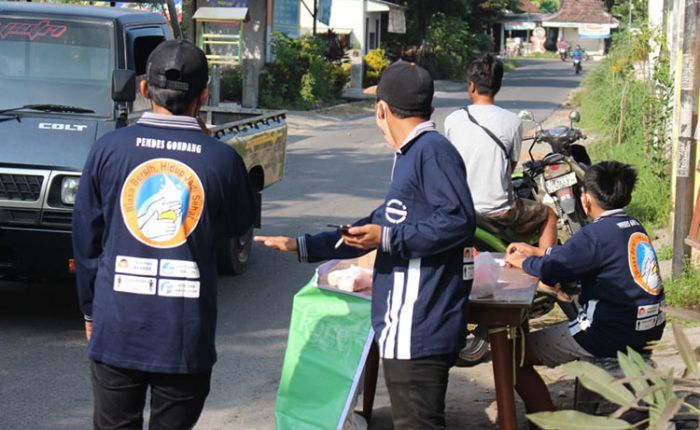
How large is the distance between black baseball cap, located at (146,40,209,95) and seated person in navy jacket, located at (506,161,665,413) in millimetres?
1918

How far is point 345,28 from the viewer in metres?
42.7

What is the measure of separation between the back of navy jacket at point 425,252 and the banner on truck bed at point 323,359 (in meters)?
0.64

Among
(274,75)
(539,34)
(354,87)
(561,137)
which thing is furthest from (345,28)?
(539,34)

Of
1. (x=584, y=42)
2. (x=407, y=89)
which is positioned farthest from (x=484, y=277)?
(x=584, y=42)

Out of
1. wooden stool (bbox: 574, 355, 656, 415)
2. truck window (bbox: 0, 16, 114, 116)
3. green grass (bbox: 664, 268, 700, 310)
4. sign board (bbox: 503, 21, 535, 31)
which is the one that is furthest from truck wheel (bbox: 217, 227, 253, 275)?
sign board (bbox: 503, 21, 535, 31)

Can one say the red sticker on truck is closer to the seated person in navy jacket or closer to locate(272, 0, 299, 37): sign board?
the seated person in navy jacket

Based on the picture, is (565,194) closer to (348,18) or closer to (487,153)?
(487,153)

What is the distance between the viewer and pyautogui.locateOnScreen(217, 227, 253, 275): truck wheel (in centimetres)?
888

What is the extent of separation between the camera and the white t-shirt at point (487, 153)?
640 cm

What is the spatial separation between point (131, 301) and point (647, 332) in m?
2.37

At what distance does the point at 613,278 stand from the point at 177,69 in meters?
2.20

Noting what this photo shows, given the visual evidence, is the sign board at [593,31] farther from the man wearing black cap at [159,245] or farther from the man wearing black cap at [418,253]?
the man wearing black cap at [159,245]

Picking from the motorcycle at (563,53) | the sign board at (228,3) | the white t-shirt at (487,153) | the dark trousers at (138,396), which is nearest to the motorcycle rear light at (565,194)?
the white t-shirt at (487,153)

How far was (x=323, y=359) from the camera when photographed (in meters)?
4.71
